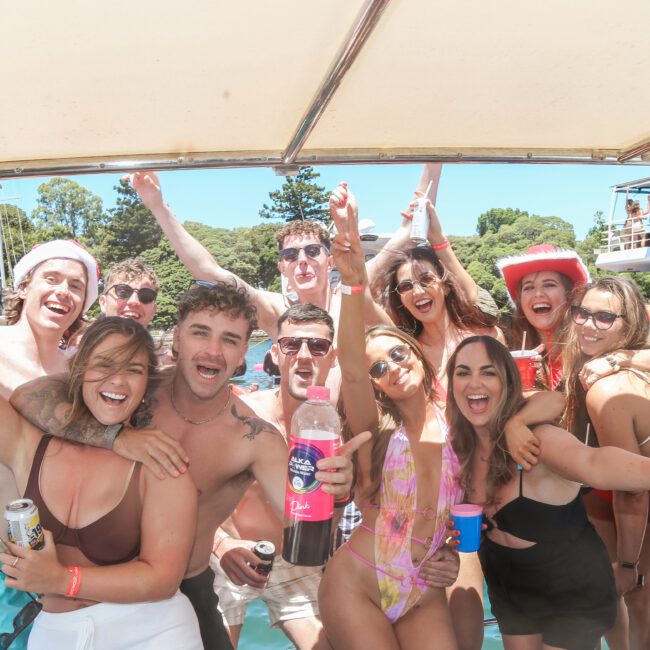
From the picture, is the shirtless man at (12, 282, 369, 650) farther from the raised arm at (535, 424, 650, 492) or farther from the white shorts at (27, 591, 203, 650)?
the raised arm at (535, 424, 650, 492)

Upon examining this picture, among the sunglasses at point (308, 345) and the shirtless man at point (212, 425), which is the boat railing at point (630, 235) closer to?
the sunglasses at point (308, 345)

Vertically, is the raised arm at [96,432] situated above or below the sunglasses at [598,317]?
below

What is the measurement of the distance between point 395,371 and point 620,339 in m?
1.21

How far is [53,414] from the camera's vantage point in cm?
188

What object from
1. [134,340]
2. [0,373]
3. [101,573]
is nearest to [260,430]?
[134,340]

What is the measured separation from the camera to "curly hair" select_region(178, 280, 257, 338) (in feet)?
7.68

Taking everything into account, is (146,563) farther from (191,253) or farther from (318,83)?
(191,253)

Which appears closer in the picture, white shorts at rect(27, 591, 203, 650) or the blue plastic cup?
white shorts at rect(27, 591, 203, 650)

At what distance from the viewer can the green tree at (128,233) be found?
155 ft

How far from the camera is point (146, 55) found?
1.66 metres

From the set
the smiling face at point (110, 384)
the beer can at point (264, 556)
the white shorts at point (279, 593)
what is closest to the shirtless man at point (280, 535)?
the white shorts at point (279, 593)

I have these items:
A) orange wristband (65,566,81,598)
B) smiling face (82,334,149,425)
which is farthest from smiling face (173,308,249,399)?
orange wristband (65,566,81,598)

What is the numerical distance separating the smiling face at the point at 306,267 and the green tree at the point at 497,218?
6738 cm

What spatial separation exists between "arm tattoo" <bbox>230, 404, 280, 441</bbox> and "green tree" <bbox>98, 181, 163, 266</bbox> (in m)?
47.8
